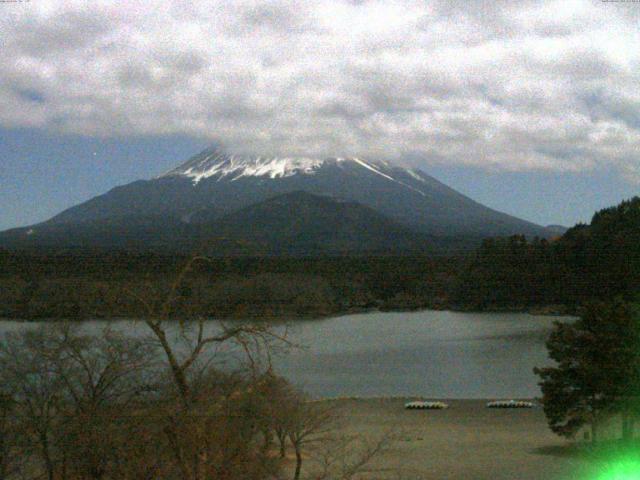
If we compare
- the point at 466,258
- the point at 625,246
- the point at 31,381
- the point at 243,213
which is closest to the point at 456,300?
the point at 466,258

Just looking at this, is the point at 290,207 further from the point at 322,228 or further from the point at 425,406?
the point at 425,406

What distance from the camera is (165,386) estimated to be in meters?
Answer: 3.06

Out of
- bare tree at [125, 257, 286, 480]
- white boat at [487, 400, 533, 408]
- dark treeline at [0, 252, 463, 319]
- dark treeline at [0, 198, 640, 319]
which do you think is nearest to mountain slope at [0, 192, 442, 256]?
dark treeline at [0, 198, 640, 319]

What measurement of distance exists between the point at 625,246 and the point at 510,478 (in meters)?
20.2

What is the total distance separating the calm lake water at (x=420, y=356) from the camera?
15.4 metres

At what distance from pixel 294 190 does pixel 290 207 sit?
65.8 ft

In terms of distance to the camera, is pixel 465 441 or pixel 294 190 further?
pixel 294 190

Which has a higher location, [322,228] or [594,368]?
[322,228]

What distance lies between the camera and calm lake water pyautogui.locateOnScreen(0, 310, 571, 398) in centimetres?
1538

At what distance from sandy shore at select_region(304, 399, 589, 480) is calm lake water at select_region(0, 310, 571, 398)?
1.50 metres

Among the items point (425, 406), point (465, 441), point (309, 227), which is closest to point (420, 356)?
point (425, 406)

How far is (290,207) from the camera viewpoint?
130 feet

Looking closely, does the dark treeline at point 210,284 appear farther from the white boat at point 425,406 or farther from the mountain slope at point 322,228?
the white boat at point 425,406

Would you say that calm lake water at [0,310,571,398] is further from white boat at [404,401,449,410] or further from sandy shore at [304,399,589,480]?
white boat at [404,401,449,410]
